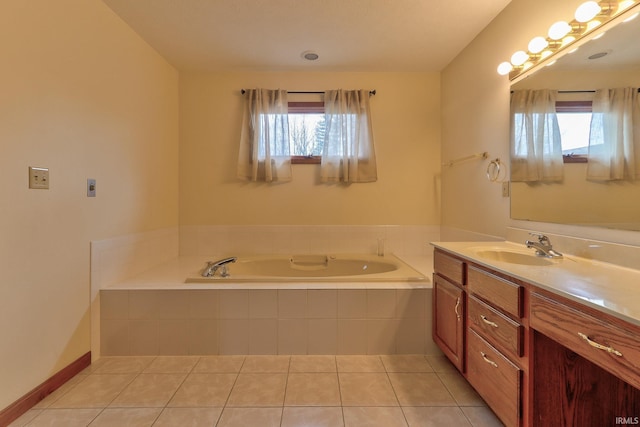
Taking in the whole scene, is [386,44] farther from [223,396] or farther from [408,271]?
[223,396]

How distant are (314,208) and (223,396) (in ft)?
6.01

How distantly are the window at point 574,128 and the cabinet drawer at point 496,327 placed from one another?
33.2 inches

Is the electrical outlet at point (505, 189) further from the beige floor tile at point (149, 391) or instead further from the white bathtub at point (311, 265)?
the beige floor tile at point (149, 391)

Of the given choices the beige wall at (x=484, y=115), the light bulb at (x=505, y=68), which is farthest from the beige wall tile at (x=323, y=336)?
the light bulb at (x=505, y=68)

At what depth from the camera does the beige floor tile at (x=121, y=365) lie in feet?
5.97

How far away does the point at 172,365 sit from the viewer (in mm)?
1889

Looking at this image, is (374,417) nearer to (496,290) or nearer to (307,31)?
(496,290)

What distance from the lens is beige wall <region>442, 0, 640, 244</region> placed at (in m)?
1.74

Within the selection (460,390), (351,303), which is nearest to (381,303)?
(351,303)

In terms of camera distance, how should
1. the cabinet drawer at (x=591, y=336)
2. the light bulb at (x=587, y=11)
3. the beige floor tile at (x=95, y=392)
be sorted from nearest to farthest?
the cabinet drawer at (x=591, y=336) → the light bulb at (x=587, y=11) → the beige floor tile at (x=95, y=392)

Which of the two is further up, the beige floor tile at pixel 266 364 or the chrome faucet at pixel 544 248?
the chrome faucet at pixel 544 248

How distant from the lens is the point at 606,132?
131 centimetres

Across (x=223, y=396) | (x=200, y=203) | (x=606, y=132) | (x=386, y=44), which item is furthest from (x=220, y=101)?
(x=606, y=132)
